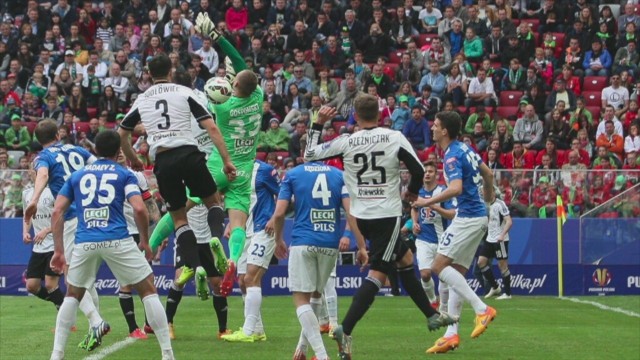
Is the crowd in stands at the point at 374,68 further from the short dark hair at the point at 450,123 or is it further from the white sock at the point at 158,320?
the white sock at the point at 158,320

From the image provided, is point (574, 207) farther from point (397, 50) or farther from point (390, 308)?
point (397, 50)

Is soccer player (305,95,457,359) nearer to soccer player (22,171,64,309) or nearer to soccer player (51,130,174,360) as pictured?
soccer player (51,130,174,360)

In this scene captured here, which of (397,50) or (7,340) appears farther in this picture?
(397,50)

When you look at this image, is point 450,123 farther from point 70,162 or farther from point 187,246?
point 70,162

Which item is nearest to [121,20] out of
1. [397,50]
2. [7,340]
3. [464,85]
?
[397,50]

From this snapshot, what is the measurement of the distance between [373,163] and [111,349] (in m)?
4.22

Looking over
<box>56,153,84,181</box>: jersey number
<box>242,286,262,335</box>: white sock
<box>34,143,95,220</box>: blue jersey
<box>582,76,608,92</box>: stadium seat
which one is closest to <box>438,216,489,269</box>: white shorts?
<box>242,286,262,335</box>: white sock

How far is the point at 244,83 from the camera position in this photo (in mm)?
14469

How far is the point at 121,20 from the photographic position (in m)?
35.1

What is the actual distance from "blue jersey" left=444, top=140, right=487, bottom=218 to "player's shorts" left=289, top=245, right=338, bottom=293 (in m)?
2.33

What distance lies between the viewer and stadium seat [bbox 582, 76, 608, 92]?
30922 millimetres

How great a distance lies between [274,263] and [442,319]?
1353cm

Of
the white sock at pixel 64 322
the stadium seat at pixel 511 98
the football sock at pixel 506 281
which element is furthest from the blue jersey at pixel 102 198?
the stadium seat at pixel 511 98

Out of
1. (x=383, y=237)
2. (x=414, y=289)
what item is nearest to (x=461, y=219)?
(x=414, y=289)
